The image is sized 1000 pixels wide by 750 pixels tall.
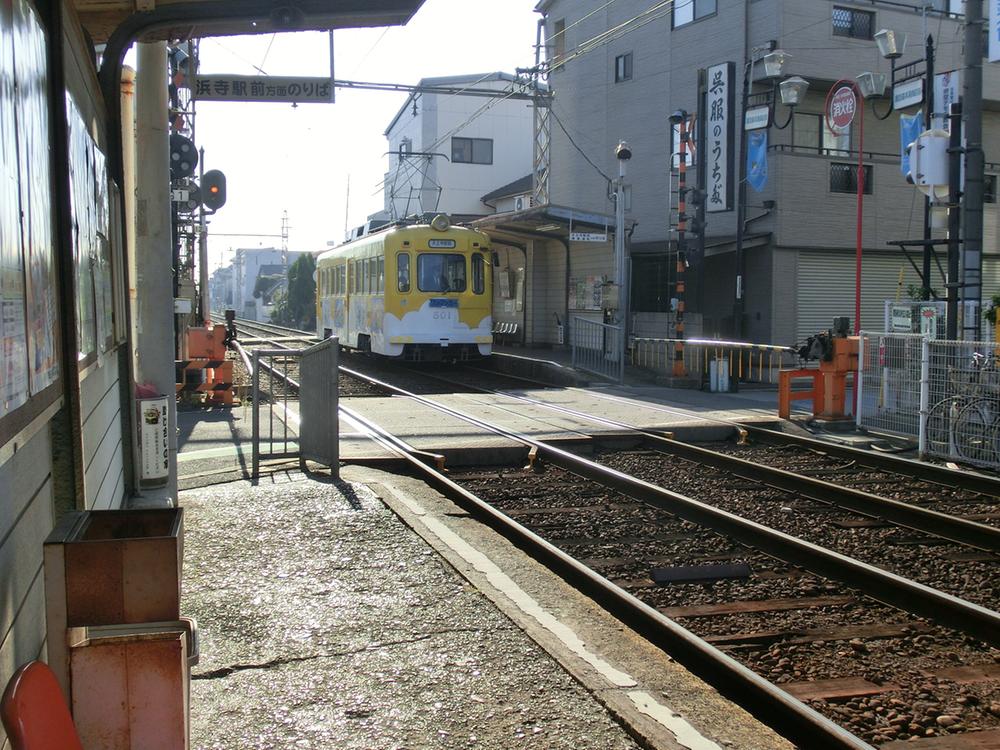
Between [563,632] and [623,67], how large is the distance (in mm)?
24853

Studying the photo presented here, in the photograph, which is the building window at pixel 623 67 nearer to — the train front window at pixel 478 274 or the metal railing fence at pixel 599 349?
the train front window at pixel 478 274

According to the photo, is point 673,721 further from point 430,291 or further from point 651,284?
point 651,284

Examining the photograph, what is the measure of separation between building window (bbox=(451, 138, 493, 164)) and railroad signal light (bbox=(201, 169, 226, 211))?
34.2 meters

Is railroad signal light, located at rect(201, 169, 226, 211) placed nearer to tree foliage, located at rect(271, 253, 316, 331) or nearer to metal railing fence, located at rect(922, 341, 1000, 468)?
metal railing fence, located at rect(922, 341, 1000, 468)

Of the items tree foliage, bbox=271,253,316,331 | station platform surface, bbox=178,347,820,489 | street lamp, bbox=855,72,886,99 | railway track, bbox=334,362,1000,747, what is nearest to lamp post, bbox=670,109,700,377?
station platform surface, bbox=178,347,820,489

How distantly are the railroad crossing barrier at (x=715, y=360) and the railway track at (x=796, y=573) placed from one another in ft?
22.8

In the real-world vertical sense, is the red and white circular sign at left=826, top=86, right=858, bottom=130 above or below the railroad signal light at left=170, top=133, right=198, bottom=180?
above

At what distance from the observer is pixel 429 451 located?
11.0 meters

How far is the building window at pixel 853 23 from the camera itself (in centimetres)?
2297

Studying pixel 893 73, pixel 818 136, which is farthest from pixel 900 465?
pixel 818 136

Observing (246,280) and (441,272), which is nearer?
(441,272)

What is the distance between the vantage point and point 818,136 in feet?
76.1

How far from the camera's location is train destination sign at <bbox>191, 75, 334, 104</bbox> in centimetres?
1295

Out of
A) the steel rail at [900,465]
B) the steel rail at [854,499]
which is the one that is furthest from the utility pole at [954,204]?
the steel rail at [854,499]
